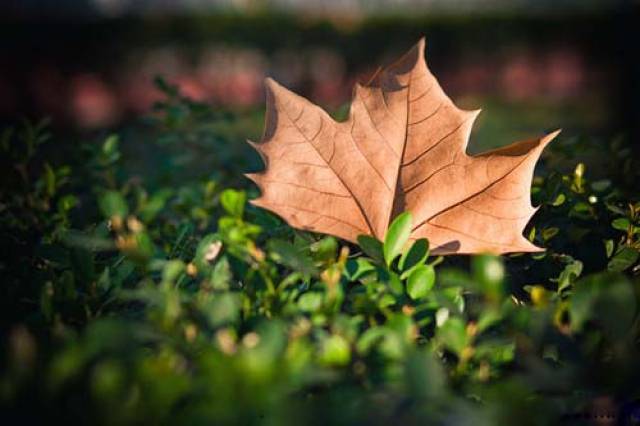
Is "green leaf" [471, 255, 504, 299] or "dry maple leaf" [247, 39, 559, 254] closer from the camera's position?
"green leaf" [471, 255, 504, 299]

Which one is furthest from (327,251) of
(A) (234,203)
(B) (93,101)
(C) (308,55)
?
(C) (308,55)

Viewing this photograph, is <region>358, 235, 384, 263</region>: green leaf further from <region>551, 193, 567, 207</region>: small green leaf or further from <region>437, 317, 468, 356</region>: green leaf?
<region>551, 193, 567, 207</region>: small green leaf

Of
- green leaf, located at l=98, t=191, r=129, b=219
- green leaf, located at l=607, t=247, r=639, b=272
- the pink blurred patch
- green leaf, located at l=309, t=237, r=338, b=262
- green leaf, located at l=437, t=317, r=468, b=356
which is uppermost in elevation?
green leaf, located at l=98, t=191, r=129, b=219

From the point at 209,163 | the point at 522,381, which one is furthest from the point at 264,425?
the point at 209,163

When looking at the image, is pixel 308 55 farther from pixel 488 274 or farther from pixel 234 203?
pixel 488 274

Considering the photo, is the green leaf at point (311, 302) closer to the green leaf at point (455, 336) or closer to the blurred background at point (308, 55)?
the green leaf at point (455, 336)

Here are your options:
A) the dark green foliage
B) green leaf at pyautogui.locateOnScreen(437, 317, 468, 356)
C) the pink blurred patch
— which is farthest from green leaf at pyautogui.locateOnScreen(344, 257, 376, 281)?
the pink blurred patch

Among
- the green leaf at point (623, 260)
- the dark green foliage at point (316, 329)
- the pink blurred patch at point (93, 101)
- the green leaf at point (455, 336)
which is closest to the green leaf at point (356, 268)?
the dark green foliage at point (316, 329)
